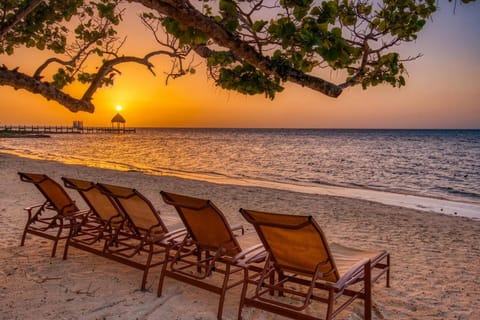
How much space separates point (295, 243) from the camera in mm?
3057

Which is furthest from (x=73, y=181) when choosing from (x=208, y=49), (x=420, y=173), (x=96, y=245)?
(x=420, y=173)

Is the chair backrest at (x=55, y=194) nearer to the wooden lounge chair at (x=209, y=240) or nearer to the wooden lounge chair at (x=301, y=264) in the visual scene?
the wooden lounge chair at (x=209, y=240)

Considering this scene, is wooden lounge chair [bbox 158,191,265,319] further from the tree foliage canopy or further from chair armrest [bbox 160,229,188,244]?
the tree foliage canopy

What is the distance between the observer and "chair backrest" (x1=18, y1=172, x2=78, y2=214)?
4.91 m

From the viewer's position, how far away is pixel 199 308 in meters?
3.49

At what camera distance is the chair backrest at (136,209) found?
A: 3982 millimetres

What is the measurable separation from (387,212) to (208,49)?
8.24 meters

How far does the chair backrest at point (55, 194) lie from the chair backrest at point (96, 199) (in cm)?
27

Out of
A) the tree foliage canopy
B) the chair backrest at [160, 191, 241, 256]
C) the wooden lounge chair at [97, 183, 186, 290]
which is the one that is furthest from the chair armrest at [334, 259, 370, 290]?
the wooden lounge chair at [97, 183, 186, 290]

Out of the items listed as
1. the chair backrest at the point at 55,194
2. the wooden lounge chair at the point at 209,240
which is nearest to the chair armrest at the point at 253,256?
the wooden lounge chair at the point at 209,240

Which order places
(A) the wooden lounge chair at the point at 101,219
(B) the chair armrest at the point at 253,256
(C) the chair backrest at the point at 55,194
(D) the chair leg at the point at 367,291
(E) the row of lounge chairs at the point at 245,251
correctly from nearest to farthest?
(E) the row of lounge chairs at the point at 245,251 < (D) the chair leg at the point at 367,291 < (B) the chair armrest at the point at 253,256 < (A) the wooden lounge chair at the point at 101,219 < (C) the chair backrest at the point at 55,194

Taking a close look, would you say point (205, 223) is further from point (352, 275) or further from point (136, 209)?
point (352, 275)

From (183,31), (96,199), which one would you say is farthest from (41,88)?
(96,199)

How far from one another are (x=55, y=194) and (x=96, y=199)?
0.80 meters
